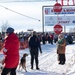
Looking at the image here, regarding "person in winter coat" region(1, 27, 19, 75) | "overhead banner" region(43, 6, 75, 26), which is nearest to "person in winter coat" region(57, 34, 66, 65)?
"person in winter coat" region(1, 27, 19, 75)

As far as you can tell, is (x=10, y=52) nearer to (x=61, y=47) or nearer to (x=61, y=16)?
(x=61, y=47)

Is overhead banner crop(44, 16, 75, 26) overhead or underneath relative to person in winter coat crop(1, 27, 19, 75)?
overhead

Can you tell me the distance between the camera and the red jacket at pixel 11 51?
8002 mm

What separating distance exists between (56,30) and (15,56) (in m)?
9.11

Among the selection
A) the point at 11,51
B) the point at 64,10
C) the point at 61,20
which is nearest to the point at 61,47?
the point at 11,51

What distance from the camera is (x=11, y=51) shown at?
8086mm

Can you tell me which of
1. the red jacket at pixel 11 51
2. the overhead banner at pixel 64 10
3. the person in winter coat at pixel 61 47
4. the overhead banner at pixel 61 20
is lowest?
the person in winter coat at pixel 61 47

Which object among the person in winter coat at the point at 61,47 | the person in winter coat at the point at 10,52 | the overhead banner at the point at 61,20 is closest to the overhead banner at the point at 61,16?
the overhead banner at the point at 61,20

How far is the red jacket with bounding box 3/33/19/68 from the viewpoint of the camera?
800 cm

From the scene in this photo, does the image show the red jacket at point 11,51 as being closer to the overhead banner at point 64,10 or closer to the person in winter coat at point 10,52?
the person in winter coat at point 10,52

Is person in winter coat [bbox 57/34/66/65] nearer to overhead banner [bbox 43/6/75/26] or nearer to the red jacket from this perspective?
the red jacket

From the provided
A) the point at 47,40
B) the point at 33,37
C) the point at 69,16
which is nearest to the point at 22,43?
the point at 69,16

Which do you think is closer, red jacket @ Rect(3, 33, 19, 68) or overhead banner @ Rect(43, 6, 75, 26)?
red jacket @ Rect(3, 33, 19, 68)

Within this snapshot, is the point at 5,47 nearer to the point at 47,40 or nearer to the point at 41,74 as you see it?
the point at 41,74
